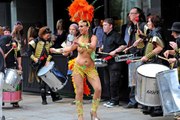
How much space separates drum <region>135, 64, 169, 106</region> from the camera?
797 cm

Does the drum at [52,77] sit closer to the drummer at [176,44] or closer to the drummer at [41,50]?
the drummer at [41,50]

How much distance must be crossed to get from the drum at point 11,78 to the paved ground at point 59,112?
1.82ft

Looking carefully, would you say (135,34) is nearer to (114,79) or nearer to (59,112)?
(114,79)

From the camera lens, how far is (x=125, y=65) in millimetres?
10742

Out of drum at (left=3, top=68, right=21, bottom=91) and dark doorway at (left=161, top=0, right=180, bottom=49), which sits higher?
dark doorway at (left=161, top=0, right=180, bottom=49)

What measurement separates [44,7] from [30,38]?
5.49 m

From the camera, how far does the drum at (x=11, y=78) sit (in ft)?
34.9

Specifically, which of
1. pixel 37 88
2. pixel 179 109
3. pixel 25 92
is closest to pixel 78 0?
pixel 179 109

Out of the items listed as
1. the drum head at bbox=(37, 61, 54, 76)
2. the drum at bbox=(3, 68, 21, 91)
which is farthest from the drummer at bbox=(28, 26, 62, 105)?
the drum at bbox=(3, 68, 21, 91)

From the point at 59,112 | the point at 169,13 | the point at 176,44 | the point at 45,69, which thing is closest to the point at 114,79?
the point at 59,112

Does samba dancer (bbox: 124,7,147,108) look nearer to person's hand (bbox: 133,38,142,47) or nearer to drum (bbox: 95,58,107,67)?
person's hand (bbox: 133,38,142,47)

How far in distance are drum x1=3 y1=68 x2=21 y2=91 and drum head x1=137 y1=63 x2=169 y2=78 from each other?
3.52 m

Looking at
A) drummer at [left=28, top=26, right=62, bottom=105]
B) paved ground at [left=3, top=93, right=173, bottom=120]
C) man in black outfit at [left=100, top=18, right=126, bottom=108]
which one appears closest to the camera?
paved ground at [left=3, top=93, right=173, bottom=120]

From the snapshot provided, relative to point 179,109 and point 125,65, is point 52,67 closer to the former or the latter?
point 125,65
